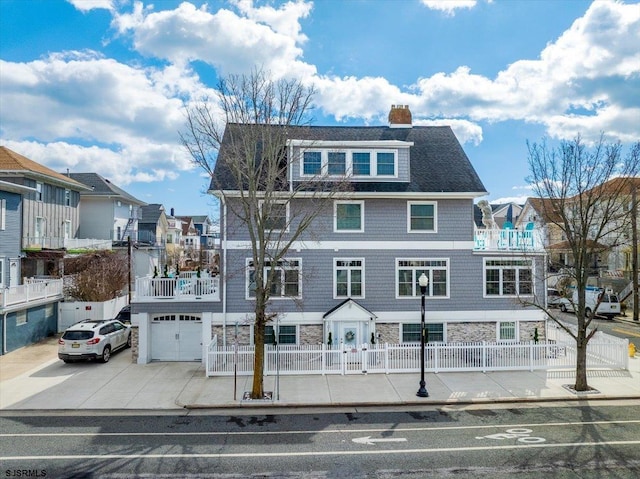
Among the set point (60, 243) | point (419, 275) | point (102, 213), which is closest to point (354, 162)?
point (419, 275)

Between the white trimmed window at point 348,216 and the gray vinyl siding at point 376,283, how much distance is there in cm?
104

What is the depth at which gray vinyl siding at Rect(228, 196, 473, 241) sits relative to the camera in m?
19.9

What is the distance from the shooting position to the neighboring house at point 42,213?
96.7ft

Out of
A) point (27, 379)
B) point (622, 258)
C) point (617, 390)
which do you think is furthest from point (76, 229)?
point (622, 258)

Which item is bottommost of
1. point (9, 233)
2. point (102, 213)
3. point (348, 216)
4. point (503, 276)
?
point (503, 276)

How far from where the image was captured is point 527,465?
9.73 m

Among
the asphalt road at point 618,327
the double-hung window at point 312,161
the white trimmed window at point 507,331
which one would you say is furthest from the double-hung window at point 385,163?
the asphalt road at point 618,327

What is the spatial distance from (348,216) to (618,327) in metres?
21.8

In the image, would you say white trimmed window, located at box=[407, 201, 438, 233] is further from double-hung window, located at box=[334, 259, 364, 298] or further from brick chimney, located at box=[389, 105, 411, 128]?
brick chimney, located at box=[389, 105, 411, 128]

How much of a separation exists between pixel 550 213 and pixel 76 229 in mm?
→ 36543

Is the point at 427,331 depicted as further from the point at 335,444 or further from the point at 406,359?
the point at 335,444

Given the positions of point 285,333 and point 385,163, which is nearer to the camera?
point 285,333

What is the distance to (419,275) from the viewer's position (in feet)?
66.6

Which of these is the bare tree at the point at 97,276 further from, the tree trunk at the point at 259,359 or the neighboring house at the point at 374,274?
the tree trunk at the point at 259,359
